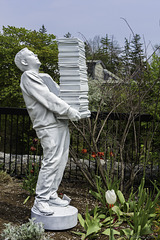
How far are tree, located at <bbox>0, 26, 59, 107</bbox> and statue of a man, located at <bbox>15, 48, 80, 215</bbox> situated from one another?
9126 mm

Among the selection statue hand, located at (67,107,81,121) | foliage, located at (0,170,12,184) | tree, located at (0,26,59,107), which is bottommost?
foliage, located at (0,170,12,184)

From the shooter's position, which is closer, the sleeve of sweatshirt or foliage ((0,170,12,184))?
the sleeve of sweatshirt

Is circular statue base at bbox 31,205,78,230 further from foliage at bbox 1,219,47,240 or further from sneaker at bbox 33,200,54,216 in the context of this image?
foliage at bbox 1,219,47,240

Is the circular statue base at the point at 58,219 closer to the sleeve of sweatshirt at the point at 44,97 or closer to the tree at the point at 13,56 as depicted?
the sleeve of sweatshirt at the point at 44,97

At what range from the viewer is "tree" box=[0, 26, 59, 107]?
12.5 meters

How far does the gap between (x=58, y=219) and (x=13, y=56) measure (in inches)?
424

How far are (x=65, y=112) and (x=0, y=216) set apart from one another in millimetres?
1606

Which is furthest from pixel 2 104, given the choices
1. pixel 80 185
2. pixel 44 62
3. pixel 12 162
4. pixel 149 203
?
pixel 149 203

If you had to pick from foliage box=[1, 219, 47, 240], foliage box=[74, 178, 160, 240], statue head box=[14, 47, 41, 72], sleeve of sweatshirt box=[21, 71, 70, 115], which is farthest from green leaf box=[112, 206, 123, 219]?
statue head box=[14, 47, 41, 72]

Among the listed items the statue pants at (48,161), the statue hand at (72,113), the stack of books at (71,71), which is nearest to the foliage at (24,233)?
the statue pants at (48,161)

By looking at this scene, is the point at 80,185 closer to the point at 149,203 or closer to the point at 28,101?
the point at 149,203

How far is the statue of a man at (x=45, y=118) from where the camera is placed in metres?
3.24

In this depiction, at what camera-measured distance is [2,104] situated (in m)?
13.2

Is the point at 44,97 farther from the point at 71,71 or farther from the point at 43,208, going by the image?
the point at 43,208
